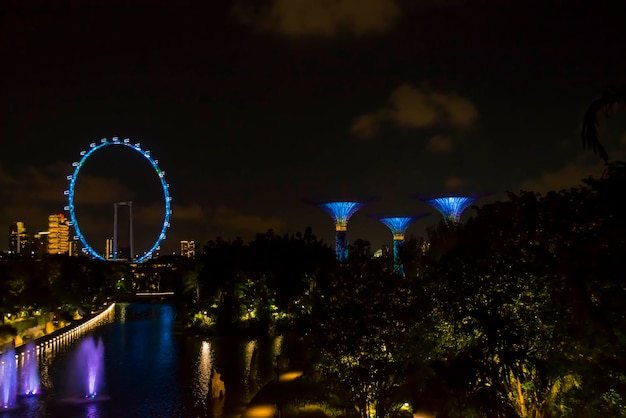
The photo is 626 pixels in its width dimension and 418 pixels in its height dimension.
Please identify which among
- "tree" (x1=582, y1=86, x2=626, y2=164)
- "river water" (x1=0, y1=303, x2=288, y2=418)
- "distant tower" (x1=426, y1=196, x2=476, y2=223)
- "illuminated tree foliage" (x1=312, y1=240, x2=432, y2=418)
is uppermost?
"distant tower" (x1=426, y1=196, x2=476, y2=223)

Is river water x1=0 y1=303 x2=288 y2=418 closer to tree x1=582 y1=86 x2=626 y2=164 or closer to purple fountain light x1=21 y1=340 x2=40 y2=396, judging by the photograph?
purple fountain light x1=21 y1=340 x2=40 y2=396

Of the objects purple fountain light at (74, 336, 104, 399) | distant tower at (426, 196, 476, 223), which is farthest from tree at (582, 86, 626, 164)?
distant tower at (426, 196, 476, 223)

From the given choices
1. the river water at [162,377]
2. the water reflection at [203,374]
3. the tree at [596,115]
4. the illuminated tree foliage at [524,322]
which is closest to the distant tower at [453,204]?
the river water at [162,377]

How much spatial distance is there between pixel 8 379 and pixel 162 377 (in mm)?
5458

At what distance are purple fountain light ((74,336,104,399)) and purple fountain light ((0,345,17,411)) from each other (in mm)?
2154

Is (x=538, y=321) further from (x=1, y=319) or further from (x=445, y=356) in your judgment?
(x=1, y=319)

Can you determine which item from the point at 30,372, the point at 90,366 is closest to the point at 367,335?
the point at 30,372

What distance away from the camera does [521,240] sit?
45.4 feet

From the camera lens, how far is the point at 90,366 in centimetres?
2881

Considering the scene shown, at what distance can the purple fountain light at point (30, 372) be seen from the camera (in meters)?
23.3

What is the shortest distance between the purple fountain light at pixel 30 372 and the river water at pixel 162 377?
37 cm

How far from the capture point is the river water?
2008cm

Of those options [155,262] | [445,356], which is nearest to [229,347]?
[445,356]

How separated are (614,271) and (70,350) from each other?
30930 mm
